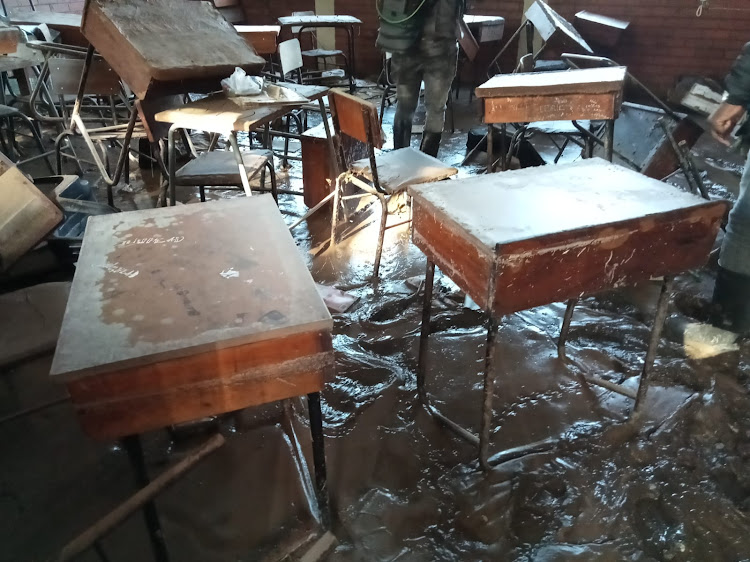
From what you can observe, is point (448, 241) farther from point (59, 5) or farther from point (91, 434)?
point (59, 5)

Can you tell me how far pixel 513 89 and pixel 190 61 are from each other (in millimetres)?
1626

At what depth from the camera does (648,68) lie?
650 cm

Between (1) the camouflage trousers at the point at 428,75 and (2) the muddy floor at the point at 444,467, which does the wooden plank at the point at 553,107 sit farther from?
(1) the camouflage trousers at the point at 428,75

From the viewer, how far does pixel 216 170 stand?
285cm

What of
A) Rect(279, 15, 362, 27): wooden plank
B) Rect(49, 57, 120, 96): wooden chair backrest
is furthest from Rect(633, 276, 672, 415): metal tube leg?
Rect(279, 15, 362, 27): wooden plank

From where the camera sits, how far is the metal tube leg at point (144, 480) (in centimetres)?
110

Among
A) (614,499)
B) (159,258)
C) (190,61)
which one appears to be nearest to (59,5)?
(190,61)

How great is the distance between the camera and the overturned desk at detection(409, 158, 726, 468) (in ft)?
4.28

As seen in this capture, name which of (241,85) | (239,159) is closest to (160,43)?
(241,85)

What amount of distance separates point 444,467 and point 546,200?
2.88 ft

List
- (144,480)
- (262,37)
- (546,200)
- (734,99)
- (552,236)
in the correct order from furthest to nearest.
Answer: (262,37), (734,99), (546,200), (552,236), (144,480)

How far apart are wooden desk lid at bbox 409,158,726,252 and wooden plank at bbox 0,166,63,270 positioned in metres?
1.53

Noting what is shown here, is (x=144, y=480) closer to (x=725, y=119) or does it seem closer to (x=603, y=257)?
(x=603, y=257)

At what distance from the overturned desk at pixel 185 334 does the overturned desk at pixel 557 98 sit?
163 cm
